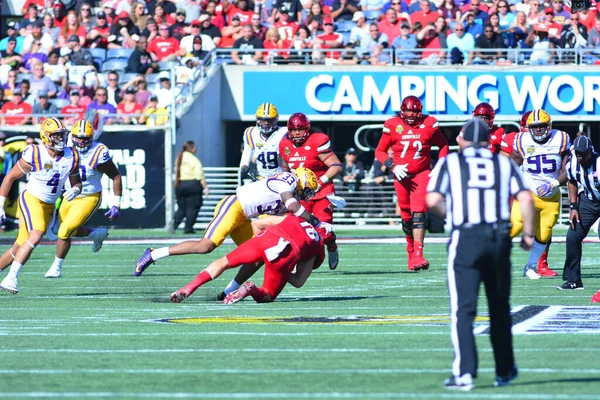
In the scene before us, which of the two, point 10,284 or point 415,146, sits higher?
point 415,146

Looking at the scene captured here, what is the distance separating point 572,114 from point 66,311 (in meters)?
15.5

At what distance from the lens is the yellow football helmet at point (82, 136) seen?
13055 millimetres

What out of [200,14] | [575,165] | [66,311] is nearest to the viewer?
[66,311]

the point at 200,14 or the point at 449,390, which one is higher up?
the point at 200,14

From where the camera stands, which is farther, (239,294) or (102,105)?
(102,105)

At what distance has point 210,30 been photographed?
80.7 feet

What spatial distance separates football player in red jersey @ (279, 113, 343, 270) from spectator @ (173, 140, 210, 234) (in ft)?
26.1

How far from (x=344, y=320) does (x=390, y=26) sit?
1549 centimetres

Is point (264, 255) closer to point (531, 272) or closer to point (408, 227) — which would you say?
point (531, 272)

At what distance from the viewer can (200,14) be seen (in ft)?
83.1

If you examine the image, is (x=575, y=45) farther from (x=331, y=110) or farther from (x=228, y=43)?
(x=228, y=43)

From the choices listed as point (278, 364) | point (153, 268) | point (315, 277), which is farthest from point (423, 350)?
point (153, 268)

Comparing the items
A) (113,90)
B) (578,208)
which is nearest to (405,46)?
(113,90)

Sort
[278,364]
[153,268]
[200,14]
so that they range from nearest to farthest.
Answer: [278,364] → [153,268] → [200,14]
